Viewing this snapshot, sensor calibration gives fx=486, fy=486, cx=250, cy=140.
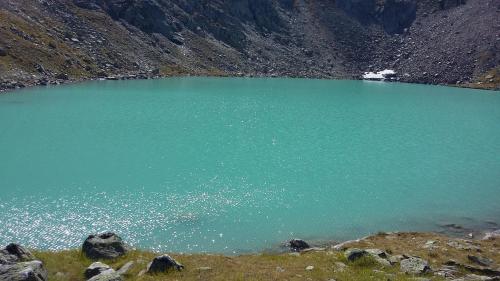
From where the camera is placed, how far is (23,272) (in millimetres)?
16625

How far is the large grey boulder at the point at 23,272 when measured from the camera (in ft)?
53.8

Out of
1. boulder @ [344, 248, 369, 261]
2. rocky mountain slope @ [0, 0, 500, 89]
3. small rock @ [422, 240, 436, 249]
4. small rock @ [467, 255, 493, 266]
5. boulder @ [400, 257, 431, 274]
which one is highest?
rocky mountain slope @ [0, 0, 500, 89]

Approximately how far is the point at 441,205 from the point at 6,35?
101933 mm

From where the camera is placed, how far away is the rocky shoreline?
61.8ft

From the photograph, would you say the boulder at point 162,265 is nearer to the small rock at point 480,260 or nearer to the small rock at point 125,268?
the small rock at point 125,268

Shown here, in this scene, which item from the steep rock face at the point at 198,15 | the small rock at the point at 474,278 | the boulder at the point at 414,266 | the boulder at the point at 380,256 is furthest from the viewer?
the steep rock face at the point at 198,15

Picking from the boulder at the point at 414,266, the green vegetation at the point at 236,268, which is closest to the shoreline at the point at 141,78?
the green vegetation at the point at 236,268

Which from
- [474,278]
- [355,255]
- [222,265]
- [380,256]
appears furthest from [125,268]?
[474,278]

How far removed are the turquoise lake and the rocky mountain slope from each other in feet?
90.3

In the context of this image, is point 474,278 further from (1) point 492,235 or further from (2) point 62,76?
(2) point 62,76

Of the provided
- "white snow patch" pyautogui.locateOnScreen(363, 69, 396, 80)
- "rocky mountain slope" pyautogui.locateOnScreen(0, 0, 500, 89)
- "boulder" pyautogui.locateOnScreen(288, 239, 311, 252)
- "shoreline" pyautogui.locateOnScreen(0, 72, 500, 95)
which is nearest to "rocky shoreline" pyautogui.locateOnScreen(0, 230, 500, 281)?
"boulder" pyautogui.locateOnScreen(288, 239, 311, 252)

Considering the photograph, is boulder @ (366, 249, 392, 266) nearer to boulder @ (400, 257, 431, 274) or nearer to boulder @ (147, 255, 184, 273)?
boulder @ (400, 257, 431, 274)

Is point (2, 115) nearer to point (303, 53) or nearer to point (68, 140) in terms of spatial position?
point (68, 140)

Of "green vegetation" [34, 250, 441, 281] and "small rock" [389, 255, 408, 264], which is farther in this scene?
"small rock" [389, 255, 408, 264]
